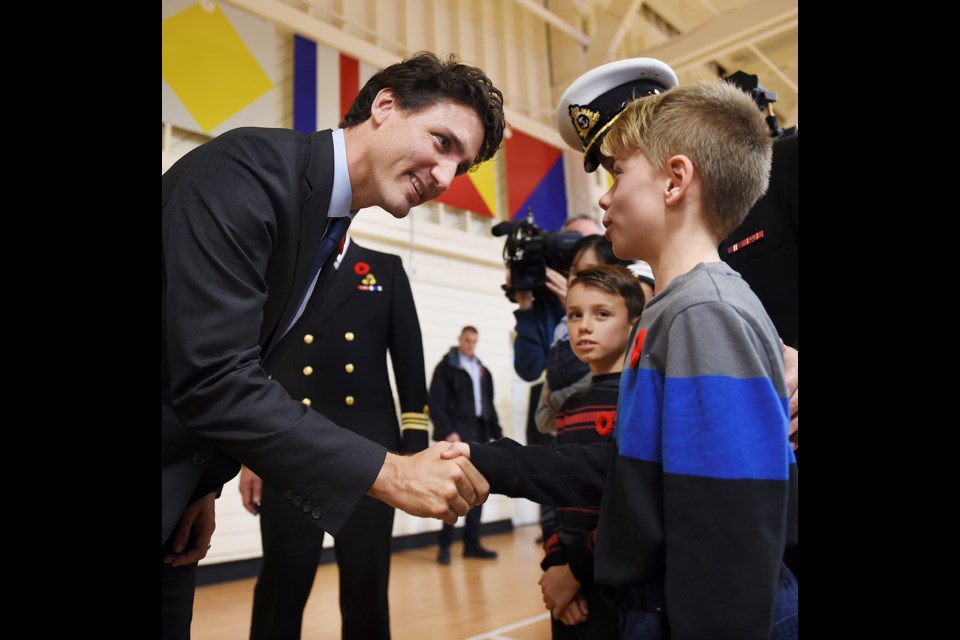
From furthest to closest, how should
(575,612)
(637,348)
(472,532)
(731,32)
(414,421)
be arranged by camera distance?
1. (731,32)
2. (472,532)
3. (414,421)
4. (575,612)
5. (637,348)

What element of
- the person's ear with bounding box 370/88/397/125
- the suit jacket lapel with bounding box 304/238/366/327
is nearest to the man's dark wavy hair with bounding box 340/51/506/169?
the person's ear with bounding box 370/88/397/125

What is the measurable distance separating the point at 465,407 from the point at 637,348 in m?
4.69

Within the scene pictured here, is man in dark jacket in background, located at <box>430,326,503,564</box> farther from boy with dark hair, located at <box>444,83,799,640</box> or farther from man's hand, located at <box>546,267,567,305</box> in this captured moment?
boy with dark hair, located at <box>444,83,799,640</box>

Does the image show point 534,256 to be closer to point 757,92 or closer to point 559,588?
point 757,92

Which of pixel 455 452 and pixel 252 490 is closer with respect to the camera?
pixel 455 452

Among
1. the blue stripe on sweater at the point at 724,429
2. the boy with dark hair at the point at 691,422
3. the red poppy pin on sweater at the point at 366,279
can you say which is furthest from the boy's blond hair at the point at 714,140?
the red poppy pin on sweater at the point at 366,279

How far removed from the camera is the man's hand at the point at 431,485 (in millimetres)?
1254

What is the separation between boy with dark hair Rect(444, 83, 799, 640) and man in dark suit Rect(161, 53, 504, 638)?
0.77 ft

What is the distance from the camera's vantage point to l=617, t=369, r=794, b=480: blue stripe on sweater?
0.88m

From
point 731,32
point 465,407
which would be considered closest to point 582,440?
point 465,407

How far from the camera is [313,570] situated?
6.98 ft
